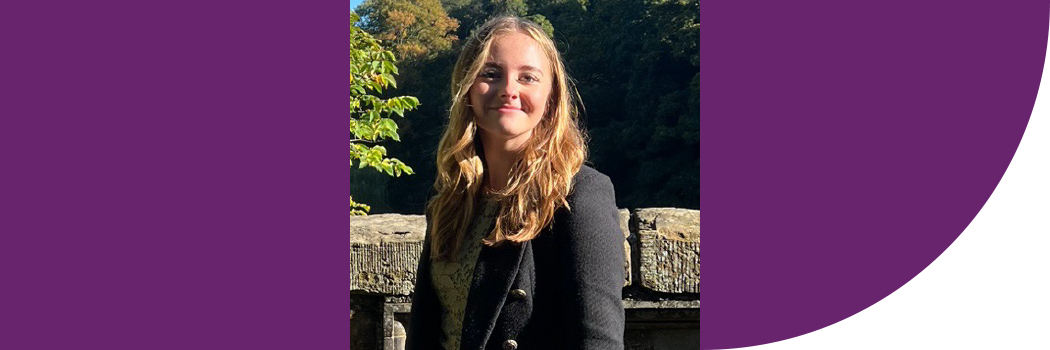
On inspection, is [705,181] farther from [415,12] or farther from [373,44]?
[415,12]

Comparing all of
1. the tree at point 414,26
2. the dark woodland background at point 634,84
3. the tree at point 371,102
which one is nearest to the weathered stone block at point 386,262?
the tree at point 371,102

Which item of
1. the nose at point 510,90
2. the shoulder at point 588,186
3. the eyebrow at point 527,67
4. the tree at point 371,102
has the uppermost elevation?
the tree at point 371,102

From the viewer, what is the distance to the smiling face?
6.41 feet

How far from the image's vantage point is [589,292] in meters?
1.81

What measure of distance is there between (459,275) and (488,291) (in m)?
0.12

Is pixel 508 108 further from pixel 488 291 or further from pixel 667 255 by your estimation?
pixel 667 255

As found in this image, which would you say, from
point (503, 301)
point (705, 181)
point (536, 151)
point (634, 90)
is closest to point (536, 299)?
point (503, 301)

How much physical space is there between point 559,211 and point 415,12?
8512mm

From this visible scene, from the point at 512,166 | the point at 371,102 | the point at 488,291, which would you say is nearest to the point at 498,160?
the point at 512,166

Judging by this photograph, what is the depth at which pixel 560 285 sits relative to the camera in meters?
1.85

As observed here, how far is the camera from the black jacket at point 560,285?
182cm

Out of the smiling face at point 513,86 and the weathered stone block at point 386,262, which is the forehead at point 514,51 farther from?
the weathered stone block at point 386,262

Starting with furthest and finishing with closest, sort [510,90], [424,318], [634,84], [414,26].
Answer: [634,84] < [414,26] < [424,318] < [510,90]

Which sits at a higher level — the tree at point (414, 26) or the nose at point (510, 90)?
the tree at point (414, 26)
